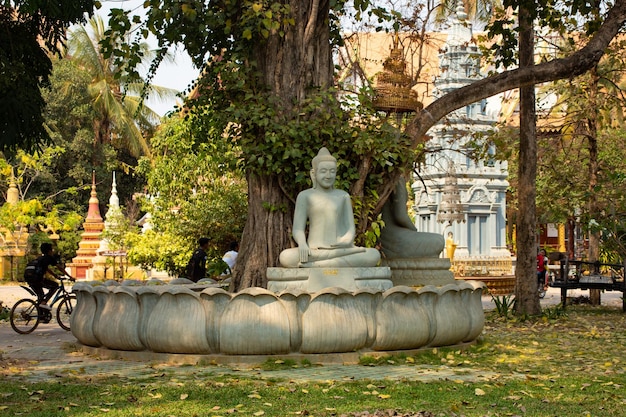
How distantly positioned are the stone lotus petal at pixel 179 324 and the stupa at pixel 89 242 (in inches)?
1080

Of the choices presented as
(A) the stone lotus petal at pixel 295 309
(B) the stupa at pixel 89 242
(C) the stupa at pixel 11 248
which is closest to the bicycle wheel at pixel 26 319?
(A) the stone lotus petal at pixel 295 309

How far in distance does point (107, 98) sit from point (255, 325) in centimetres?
3287

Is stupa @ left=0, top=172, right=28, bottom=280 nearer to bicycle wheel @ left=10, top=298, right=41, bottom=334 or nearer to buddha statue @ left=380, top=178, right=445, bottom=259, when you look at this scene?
bicycle wheel @ left=10, top=298, right=41, bottom=334

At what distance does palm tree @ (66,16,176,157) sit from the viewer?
40.6 metres

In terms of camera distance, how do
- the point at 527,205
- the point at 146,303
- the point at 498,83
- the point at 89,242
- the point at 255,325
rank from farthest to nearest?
the point at 89,242, the point at 527,205, the point at 498,83, the point at 146,303, the point at 255,325

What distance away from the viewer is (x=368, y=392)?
7184mm

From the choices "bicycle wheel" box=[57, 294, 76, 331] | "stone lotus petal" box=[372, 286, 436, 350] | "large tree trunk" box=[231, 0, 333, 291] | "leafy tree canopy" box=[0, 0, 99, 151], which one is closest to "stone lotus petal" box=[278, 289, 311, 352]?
"stone lotus petal" box=[372, 286, 436, 350]

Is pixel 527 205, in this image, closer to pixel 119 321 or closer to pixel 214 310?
pixel 214 310

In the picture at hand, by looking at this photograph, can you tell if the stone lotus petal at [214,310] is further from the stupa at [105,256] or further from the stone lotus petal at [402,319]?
the stupa at [105,256]

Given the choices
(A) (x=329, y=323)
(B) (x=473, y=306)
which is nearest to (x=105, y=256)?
(B) (x=473, y=306)

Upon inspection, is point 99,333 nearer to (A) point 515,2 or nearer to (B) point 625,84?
(A) point 515,2

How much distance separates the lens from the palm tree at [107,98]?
4059 cm

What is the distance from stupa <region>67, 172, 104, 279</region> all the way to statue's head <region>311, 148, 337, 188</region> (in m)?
26.9

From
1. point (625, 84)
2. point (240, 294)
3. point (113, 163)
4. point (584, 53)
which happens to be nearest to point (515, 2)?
point (584, 53)
